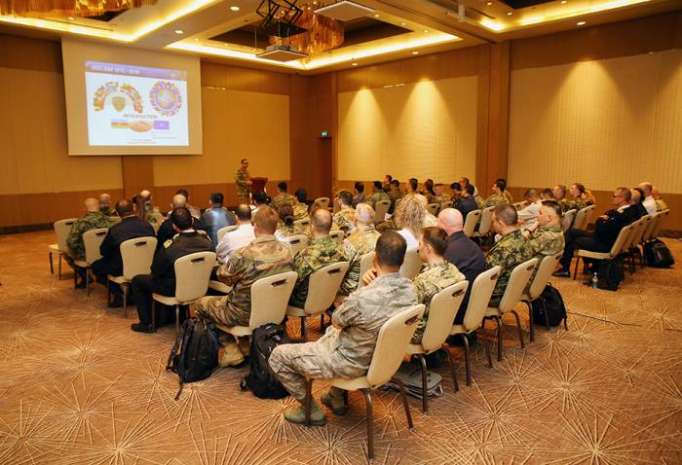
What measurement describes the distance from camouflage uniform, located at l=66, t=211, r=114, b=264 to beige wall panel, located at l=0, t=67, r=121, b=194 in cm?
653

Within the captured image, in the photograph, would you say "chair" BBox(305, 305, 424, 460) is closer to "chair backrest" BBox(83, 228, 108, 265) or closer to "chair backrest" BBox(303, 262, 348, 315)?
"chair backrest" BBox(303, 262, 348, 315)

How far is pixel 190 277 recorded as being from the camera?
4.26 m

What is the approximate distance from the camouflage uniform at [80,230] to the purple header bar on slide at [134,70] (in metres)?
7.02

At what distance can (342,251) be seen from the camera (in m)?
4.34

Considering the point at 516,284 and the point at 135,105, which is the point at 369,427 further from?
the point at 135,105

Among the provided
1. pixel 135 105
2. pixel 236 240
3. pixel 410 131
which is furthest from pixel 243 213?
pixel 410 131

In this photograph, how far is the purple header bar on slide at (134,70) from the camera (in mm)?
11539

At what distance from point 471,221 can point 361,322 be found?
579cm

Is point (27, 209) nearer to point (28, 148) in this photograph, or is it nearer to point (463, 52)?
point (28, 148)

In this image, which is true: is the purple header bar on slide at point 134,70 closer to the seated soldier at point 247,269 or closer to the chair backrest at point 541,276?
the seated soldier at point 247,269

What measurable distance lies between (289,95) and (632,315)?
42.9ft

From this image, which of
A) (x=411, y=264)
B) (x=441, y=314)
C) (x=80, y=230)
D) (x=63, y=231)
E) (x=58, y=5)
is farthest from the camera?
(x=63, y=231)

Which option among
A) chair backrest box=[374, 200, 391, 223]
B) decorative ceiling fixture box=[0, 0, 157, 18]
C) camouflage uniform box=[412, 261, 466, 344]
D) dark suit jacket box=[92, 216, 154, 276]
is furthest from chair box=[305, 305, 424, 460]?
chair backrest box=[374, 200, 391, 223]

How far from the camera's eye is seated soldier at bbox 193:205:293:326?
3539 millimetres
